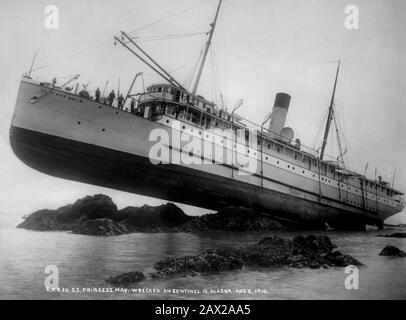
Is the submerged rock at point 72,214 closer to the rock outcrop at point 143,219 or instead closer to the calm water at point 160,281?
the rock outcrop at point 143,219

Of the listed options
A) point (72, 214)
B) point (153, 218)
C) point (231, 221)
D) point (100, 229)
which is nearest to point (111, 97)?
point (100, 229)

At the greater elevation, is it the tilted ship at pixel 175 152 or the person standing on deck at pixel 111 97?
the person standing on deck at pixel 111 97

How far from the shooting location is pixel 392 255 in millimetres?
9297

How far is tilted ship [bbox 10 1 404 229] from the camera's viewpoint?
11.6 m

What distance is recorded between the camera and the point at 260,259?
7633 mm

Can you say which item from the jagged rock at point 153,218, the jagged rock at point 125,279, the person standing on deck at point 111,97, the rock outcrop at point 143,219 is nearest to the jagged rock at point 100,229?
the rock outcrop at point 143,219

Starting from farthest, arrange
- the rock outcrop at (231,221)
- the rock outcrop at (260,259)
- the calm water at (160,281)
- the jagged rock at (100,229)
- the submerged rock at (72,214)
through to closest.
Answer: the rock outcrop at (231,221), the submerged rock at (72,214), the jagged rock at (100,229), the rock outcrop at (260,259), the calm water at (160,281)

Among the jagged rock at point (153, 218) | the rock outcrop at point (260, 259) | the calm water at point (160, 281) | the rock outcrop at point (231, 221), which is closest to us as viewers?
the calm water at point (160, 281)

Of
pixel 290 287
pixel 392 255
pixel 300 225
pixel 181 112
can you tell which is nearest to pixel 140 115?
pixel 181 112

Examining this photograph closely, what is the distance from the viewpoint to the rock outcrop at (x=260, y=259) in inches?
270

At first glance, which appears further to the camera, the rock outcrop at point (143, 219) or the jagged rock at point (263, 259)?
the rock outcrop at point (143, 219)

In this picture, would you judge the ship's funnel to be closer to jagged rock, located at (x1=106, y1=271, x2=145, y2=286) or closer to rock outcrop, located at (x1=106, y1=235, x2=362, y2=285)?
rock outcrop, located at (x1=106, y1=235, x2=362, y2=285)

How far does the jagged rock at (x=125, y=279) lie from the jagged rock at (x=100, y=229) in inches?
259
